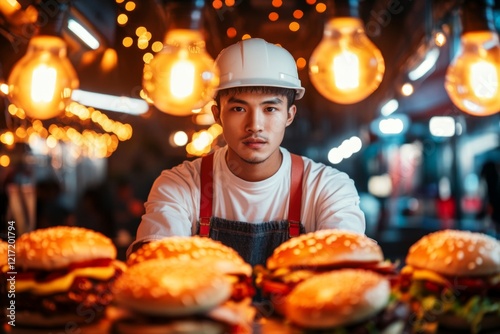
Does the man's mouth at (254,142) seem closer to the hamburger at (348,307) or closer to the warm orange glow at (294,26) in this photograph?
the hamburger at (348,307)

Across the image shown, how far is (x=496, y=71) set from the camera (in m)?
2.91

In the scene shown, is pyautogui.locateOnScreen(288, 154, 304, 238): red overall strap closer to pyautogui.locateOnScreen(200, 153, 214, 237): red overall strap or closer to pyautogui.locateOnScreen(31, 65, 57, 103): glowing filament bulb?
pyautogui.locateOnScreen(200, 153, 214, 237): red overall strap

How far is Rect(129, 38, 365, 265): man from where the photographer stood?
10.7 ft

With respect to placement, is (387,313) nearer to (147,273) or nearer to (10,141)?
(147,273)

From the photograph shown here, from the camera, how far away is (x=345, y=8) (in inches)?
107

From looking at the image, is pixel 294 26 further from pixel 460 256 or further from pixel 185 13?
pixel 460 256

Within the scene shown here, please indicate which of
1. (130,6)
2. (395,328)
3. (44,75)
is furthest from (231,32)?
(395,328)

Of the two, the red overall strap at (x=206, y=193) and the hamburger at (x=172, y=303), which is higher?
the red overall strap at (x=206, y=193)

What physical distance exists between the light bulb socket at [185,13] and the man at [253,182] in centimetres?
70

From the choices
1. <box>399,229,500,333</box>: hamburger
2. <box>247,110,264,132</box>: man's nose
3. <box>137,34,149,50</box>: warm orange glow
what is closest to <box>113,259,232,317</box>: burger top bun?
<box>399,229,500,333</box>: hamburger

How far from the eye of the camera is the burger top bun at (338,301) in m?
1.85

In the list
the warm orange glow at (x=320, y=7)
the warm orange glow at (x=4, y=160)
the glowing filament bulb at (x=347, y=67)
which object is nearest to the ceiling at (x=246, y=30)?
the warm orange glow at (x=320, y=7)

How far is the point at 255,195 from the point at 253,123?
0.47 meters

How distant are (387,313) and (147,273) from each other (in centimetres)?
Result: 82
